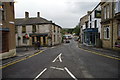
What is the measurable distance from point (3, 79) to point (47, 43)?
81.9 ft

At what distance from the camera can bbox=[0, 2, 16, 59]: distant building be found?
11641mm

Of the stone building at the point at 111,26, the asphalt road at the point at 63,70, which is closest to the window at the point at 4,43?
the asphalt road at the point at 63,70

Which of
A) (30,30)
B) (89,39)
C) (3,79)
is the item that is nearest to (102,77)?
(3,79)

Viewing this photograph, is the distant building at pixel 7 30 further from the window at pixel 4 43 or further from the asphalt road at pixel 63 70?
the asphalt road at pixel 63 70

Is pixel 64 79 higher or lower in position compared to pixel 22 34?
lower

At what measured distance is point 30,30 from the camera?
1260 inches

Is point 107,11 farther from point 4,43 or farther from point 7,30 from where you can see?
point 4,43

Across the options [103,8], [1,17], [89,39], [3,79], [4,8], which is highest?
[103,8]

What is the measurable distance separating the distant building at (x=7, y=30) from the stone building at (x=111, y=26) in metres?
13.2

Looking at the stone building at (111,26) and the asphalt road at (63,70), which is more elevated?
the stone building at (111,26)

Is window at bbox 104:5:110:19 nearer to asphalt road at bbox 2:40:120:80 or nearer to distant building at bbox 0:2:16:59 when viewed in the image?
asphalt road at bbox 2:40:120:80

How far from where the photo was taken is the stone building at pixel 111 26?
1529 cm

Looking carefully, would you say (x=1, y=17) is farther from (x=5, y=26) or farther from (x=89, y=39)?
(x=89, y=39)

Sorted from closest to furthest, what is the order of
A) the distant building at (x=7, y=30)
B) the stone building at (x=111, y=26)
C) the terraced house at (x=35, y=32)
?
the distant building at (x=7, y=30)
the stone building at (x=111, y=26)
the terraced house at (x=35, y=32)
